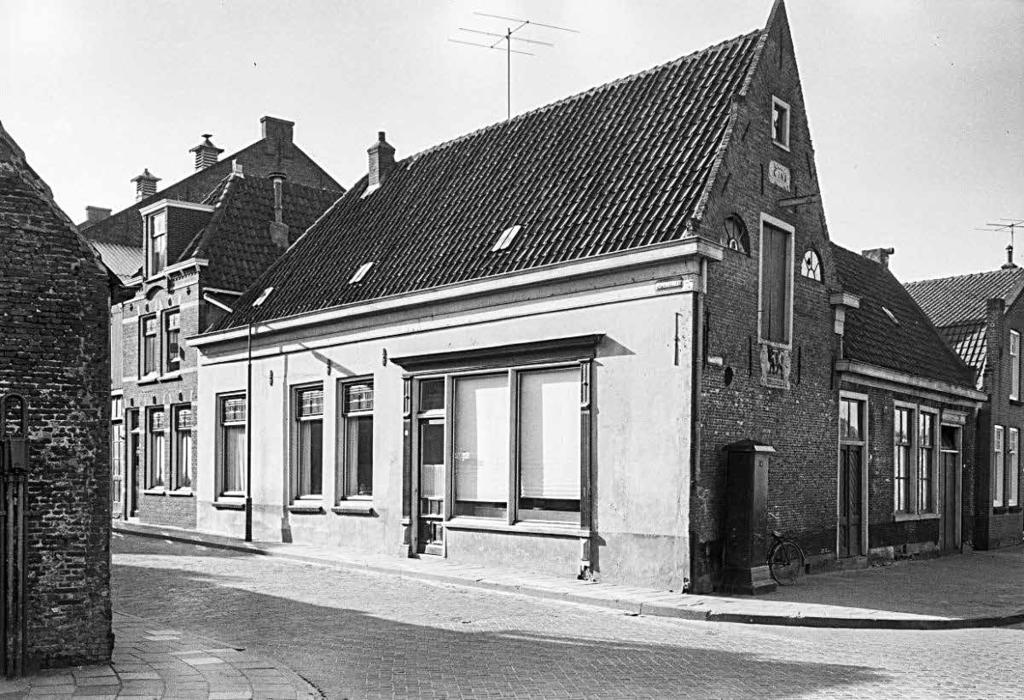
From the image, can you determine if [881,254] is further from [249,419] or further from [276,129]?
[276,129]

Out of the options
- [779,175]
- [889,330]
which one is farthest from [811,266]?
[889,330]

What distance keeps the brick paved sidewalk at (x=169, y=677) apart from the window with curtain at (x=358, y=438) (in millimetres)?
10681

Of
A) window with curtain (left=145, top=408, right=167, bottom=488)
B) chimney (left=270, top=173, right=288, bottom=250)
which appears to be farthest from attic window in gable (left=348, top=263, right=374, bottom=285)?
window with curtain (left=145, top=408, right=167, bottom=488)

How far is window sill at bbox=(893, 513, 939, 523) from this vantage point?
21.9 m

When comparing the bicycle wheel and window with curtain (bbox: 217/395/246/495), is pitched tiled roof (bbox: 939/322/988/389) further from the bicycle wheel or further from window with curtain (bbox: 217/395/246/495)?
window with curtain (bbox: 217/395/246/495)

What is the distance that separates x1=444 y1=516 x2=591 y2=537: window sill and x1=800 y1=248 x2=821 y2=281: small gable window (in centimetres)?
626

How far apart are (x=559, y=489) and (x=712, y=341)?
358cm

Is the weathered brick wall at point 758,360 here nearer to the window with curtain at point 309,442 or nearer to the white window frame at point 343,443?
the white window frame at point 343,443

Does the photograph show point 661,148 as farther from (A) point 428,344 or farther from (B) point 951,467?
(B) point 951,467

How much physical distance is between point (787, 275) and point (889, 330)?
6723mm

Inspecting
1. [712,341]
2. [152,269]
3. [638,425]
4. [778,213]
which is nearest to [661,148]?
[778,213]

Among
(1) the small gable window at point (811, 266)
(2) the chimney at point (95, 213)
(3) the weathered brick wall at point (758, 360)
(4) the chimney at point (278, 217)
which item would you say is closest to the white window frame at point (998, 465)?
(3) the weathered brick wall at point (758, 360)

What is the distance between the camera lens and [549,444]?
1753cm

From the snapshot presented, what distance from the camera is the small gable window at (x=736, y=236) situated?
16.5m
